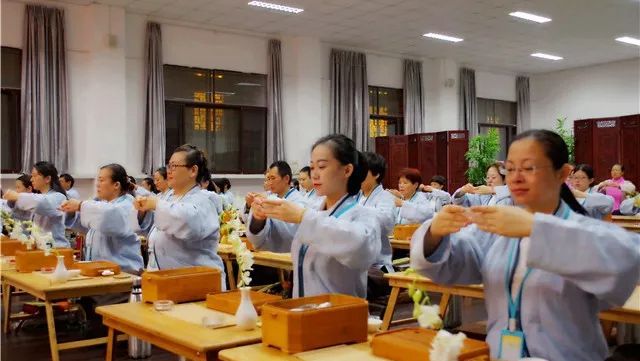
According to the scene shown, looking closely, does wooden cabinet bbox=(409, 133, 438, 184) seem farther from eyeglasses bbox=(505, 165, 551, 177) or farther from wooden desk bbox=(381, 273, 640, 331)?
eyeglasses bbox=(505, 165, 551, 177)

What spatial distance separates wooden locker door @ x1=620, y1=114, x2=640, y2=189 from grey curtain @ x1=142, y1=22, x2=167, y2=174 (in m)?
7.78

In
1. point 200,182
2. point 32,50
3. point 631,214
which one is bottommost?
point 631,214

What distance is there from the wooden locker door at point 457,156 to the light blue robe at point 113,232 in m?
8.56

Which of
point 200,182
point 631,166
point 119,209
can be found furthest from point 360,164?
point 631,166

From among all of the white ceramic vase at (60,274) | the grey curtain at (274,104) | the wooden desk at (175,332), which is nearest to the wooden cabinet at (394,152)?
the grey curtain at (274,104)

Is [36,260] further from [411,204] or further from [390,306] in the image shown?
[411,204]

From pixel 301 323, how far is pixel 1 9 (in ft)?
28.6

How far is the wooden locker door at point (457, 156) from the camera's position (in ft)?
41.2

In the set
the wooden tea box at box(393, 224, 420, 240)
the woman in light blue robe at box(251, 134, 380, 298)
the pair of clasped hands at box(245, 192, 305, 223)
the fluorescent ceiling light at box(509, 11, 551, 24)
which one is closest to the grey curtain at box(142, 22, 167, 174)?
the wooden tea box at box(393, 224, 420, 240)

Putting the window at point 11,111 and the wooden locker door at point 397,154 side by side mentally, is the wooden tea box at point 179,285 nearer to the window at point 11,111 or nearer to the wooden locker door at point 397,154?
the window at point 11,111

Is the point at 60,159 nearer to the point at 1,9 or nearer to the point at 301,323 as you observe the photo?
the point at 1,9

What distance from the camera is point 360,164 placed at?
9.29 ft

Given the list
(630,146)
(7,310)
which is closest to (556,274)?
(7,310)

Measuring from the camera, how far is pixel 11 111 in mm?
9680
